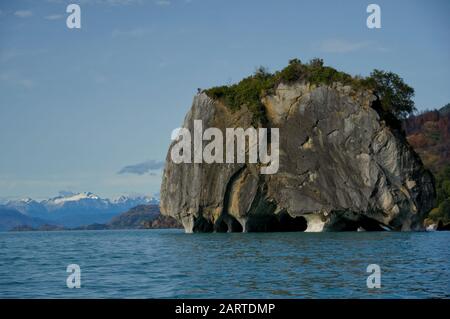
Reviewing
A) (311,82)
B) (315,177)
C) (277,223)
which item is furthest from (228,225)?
(311,82)

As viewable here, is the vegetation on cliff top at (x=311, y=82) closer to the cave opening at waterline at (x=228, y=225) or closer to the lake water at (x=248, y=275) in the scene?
the cave opening at waterline at (x=228, y=225)

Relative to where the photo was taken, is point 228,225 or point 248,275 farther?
point 228,225

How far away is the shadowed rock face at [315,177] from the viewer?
75.9 meters

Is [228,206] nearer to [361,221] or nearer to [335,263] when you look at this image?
[361,221]

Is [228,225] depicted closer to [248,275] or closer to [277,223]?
[277,223]

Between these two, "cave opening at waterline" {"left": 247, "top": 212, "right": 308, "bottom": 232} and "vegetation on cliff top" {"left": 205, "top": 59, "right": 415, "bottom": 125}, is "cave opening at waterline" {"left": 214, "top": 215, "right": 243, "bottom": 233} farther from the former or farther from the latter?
"vegetation on cliff top" {"left": 205, "top": 59, "right": 415, "bottom": 125}

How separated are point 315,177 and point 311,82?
1161cm

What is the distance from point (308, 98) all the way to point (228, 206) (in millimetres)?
15444

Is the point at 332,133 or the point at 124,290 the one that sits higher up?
the point at 332,133

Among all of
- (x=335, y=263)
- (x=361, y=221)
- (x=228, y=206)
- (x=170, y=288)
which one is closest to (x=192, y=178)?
(x=228, y=206)

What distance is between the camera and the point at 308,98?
81.5 m

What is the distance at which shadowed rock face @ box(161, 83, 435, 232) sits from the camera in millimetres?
75938

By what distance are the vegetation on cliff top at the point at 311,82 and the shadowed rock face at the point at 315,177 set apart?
3.18ft

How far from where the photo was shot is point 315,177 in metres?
78.7
